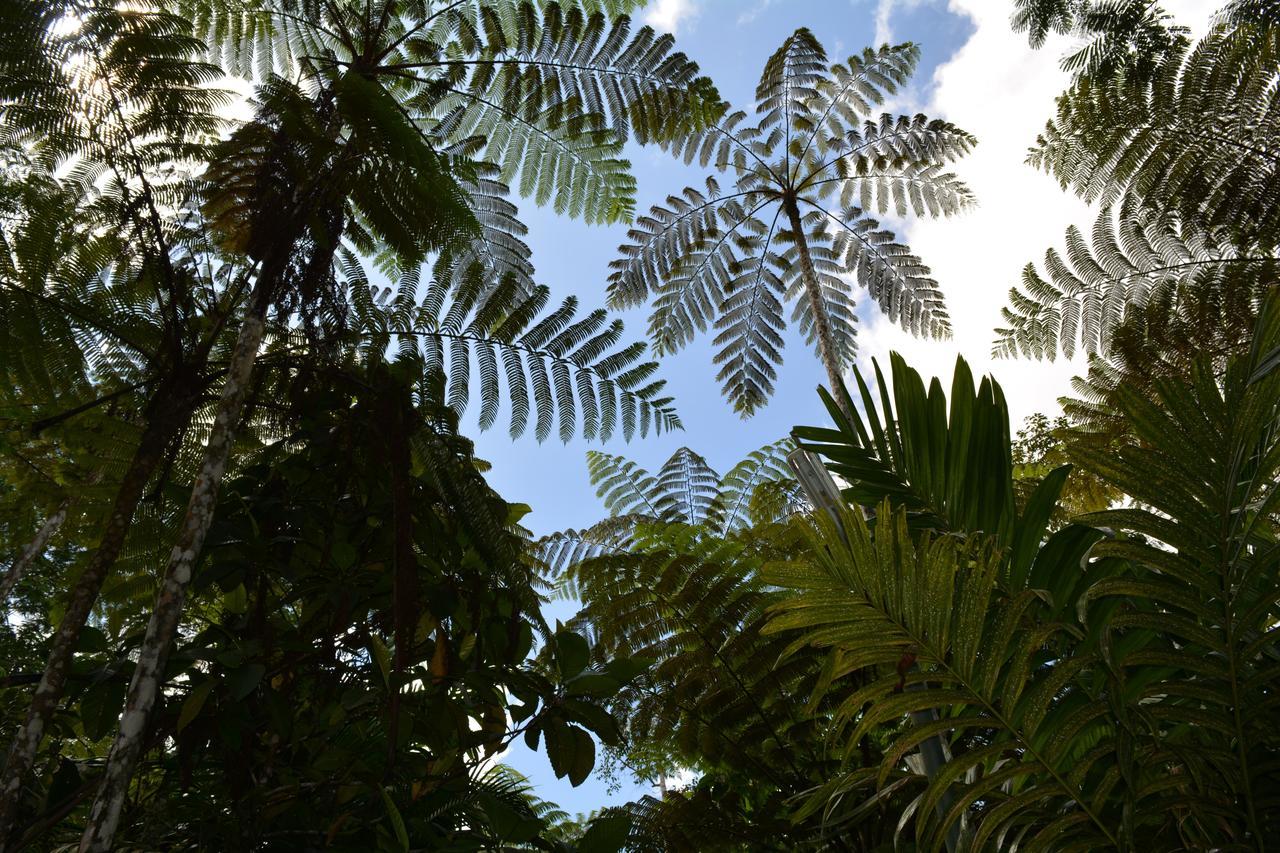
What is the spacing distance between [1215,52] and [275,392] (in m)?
5.84

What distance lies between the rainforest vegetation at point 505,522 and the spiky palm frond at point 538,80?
0.02m

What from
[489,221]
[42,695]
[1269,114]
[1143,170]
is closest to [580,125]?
[489,221]

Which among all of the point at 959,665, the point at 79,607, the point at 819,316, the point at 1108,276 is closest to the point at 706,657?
the point at 819,316

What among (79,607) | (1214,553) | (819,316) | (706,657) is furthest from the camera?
(819,316)

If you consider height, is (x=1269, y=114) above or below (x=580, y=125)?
above

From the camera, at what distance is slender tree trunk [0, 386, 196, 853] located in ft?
4.56

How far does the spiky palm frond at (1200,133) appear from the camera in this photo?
15.7ft

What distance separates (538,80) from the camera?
152 inches

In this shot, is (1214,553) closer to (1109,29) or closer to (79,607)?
(79,607)

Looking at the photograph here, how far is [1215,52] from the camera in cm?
488

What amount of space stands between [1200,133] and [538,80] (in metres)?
4.30

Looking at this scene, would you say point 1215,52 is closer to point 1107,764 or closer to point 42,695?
point 1107,764

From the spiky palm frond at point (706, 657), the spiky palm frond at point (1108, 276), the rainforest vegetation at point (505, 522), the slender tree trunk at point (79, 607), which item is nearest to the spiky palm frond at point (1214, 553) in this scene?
the rainforest vegetation at point (505, 522)

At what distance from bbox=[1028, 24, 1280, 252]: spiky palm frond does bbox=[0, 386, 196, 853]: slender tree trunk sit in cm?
580
